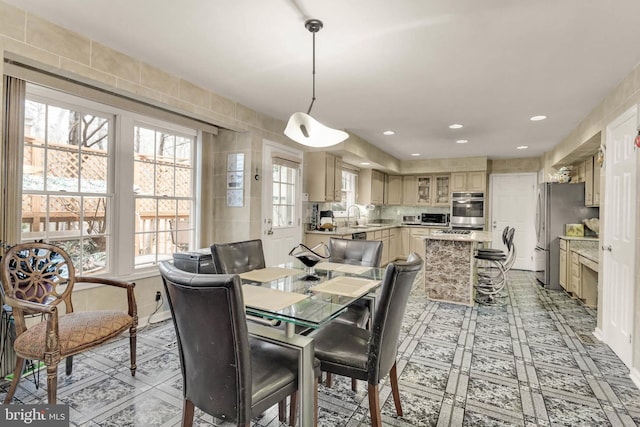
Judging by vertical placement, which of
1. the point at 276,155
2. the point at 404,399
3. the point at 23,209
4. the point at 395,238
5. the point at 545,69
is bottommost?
the point at 404,399

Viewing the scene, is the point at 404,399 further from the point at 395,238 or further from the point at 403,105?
the point at 395,238

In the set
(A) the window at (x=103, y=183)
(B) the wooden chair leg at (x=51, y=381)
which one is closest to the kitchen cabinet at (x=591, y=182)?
(A) the window at (x=103, y=183)

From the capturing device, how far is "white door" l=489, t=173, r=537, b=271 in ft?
22.1

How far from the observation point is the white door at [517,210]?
6.73 m

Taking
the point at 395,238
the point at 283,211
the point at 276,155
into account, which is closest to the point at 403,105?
the point at 276,155

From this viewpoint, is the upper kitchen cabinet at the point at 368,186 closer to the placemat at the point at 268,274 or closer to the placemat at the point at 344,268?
the placemat at the point at 344,268

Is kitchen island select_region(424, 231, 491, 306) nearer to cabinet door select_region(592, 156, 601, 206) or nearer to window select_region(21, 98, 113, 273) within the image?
cabinet door select_region(592, 156, 601, 206)

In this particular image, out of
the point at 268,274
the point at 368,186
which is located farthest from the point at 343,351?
the point at 368,186

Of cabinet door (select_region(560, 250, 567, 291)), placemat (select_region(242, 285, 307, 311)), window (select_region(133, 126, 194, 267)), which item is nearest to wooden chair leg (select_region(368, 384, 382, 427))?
placemat (select_region(242, 285, 307, 311))

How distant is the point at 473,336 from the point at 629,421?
1293 millimetres

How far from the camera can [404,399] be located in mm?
2043

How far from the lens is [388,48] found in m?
2.33

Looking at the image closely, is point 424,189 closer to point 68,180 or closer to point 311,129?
point 311,129

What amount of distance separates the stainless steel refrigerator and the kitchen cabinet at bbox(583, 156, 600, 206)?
18 centimetres
